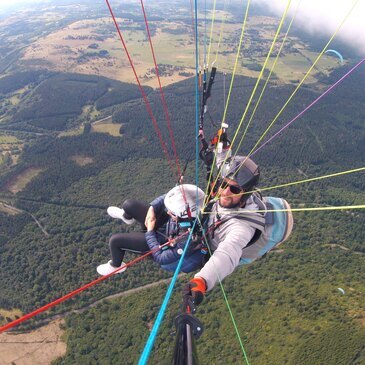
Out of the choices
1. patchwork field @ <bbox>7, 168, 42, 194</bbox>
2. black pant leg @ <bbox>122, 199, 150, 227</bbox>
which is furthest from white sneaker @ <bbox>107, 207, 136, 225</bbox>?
patchwork field @ <bbox>7, 168, 42, 194</bbox>

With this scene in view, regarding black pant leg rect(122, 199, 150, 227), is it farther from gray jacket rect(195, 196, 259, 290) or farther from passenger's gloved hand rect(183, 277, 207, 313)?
passenger's gloved hand rect(183, 277, 207, 313)

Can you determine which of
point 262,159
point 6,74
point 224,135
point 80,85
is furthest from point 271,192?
point 6,74

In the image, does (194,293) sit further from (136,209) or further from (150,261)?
(150,261)

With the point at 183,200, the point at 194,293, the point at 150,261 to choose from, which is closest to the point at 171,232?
the point at 183,200

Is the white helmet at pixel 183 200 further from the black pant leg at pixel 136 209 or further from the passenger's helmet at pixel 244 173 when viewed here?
the black pant leg at pixel 136 209

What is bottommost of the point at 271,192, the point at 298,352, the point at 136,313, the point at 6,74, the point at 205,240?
the point at 6,74

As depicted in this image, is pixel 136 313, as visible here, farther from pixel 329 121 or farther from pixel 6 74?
pixel 6 74
